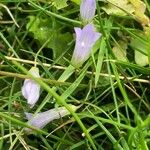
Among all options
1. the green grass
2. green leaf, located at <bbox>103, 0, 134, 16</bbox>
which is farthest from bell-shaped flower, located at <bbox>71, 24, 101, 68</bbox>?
green leaf, located at <bbox>103, 0, 134, 16</bbox>

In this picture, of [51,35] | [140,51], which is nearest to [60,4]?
[51,35]

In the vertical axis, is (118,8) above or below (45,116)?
above

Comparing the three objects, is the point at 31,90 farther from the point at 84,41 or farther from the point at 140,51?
the point at 140,51

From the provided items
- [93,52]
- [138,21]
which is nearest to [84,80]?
[93,52]

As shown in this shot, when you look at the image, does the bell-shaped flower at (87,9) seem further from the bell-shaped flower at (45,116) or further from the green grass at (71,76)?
the bell-shaped flower at (45,116)

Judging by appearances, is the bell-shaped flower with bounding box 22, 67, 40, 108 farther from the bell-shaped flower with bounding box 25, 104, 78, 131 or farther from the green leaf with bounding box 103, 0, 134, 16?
the green leaf with bounding box 103, 0, 134, 16
